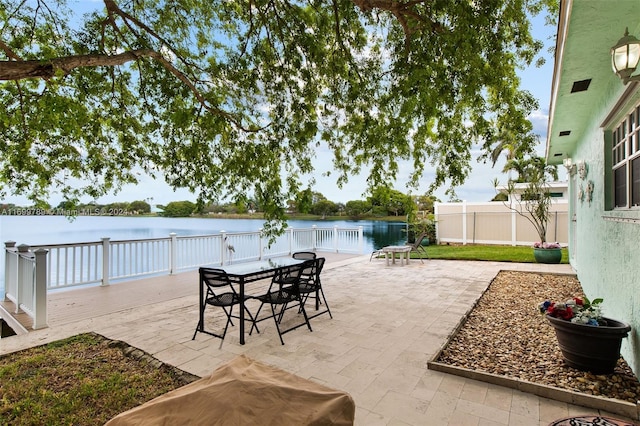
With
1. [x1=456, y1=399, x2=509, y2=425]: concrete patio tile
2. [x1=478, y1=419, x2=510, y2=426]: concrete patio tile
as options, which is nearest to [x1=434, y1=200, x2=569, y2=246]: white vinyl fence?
[x1=456, y1=399, x2=509, y2=425]: concrete patio tile

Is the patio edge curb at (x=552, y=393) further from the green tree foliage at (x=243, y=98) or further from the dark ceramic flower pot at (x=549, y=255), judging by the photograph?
the dark ceramic flower pot at (x=549, y=255)

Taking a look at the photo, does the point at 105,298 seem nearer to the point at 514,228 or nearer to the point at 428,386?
the point at 428,386

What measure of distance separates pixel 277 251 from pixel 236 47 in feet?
21.4

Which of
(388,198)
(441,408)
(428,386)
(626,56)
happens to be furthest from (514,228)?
(441,408)

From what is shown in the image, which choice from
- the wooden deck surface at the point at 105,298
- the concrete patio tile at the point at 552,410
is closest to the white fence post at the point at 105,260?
the wooden deck surface at the point at 105,298

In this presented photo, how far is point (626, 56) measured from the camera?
2143 millimetres

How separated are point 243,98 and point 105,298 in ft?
13.6

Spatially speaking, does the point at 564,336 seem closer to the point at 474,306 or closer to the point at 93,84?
the point at 474,306

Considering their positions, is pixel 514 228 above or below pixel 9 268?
above

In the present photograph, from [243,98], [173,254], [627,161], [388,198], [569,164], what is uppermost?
[243,98]

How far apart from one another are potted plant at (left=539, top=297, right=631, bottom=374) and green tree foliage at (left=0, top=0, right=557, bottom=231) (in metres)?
2.00

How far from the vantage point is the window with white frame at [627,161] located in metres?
2.84

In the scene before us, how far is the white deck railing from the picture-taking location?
4535mm

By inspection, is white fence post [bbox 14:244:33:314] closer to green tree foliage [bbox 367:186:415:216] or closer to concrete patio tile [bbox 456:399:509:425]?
green tree foliage [bbox 367:186:415:216]
